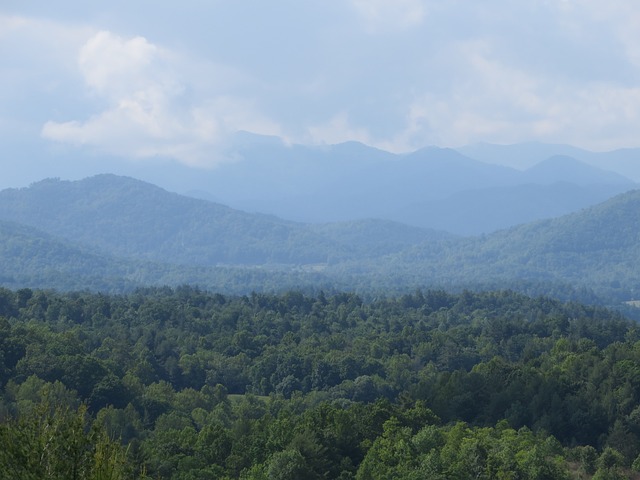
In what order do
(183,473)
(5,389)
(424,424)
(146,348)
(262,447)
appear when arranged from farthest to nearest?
(146,348) → (5,389) → (424,424) → (262,447) → (183,473)

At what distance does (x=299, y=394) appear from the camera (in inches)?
3068

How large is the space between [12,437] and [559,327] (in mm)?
86208

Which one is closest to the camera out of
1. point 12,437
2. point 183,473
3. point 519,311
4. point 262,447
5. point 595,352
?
point 12,437

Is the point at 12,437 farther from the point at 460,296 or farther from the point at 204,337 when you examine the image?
the point at 460,296

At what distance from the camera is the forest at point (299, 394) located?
42.7 m

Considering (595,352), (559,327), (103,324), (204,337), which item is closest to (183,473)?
(595,352)

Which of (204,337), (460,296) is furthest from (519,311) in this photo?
(204,337)

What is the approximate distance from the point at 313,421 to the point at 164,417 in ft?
47.7

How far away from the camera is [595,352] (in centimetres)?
7144

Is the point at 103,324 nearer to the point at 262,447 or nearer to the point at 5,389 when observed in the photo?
the point at 5,389

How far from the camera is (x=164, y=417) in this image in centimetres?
6150

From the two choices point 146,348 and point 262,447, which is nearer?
point 262,447

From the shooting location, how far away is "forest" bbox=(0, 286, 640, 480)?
42656mm

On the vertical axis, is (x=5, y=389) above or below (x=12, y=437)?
below
